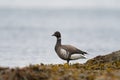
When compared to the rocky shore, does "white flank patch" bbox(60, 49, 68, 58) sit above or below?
above

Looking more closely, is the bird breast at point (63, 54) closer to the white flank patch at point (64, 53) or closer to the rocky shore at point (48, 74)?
the white flank patch at point (64, 53)

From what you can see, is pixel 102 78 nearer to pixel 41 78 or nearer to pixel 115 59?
pixel 41 78

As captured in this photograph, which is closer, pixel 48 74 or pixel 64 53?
pixel 48 74

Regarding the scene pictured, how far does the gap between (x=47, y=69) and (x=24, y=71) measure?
93 centimetres

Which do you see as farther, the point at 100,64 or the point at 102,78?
the point at 100,64

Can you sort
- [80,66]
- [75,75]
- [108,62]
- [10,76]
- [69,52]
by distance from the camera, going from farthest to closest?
[69,52] < [108,62] < [80,66] < [75,75] < [10,76]

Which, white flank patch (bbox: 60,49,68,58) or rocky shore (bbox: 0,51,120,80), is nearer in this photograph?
rocky shore (bbox: 0,51,120,80)

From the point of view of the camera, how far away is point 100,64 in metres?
16.4

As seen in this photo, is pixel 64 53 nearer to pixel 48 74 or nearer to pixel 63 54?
pixel 63 54

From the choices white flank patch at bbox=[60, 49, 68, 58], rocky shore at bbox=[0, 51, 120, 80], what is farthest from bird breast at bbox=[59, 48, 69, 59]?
rocky shore at bbox=[0, 51, 120, 80]

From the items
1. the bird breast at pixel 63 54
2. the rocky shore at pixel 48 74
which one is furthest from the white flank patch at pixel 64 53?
the rocky shore at pixel 48 74

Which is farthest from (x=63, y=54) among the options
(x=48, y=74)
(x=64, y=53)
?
(x=48, y=74)

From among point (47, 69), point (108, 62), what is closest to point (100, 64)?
point (108, 62)

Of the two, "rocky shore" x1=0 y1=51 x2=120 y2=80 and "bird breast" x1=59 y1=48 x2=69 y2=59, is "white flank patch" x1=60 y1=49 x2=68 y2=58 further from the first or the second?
"rocky shore" x1=0 y1=51 x2=120 y2=80
